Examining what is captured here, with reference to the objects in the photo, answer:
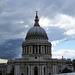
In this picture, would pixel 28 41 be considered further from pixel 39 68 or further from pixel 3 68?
pixel 3 68

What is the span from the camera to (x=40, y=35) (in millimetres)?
136375

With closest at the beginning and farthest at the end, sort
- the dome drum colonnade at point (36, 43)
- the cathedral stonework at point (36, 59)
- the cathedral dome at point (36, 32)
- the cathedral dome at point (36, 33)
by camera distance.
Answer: the cathedral stonework at point (36, 59) < the dome drum colonnade at point (36, 43) < the cathedral dome at point (36, 33) < the cathedral dome at point (36, 32)

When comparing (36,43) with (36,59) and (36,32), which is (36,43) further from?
(36,59)

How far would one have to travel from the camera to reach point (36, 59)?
418 feet

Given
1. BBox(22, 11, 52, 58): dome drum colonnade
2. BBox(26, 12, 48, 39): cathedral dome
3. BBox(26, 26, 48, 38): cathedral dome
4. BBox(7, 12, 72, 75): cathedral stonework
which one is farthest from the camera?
BBox(26, 26, 48, 38): cathedral dome

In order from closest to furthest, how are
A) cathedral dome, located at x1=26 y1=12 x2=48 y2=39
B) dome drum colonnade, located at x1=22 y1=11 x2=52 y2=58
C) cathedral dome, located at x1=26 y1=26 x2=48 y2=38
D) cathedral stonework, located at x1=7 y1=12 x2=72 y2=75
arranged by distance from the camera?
cathedral stonework, located at x1=7 y1=12 x2=72 y2=75, dome drum colonnade, located at x1=22 y1=11 x2=52 y2=58, cathedral dome, located at x1=26 y1=12 x2=48 y2=39, cathedral dome, located at x1=26 y1=26 x2=48 y2=38

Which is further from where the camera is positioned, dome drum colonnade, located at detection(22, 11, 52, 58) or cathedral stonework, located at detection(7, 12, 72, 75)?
dome drum colonnade, located at detection(22, 11, 52, 58)

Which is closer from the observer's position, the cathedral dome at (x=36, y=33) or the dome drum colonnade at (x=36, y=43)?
the dome drum colonnade at (x=36, y=43)

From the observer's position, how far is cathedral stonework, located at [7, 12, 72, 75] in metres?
126

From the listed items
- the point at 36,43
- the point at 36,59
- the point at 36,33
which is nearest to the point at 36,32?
the point at 36,33

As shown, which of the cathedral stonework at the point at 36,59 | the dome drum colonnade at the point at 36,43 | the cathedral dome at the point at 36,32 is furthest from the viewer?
the cathedral dome at the point at 36,32

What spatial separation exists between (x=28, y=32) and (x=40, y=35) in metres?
6.91

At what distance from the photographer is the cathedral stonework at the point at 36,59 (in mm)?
126438

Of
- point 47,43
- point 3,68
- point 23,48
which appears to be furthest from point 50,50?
point 3,68
